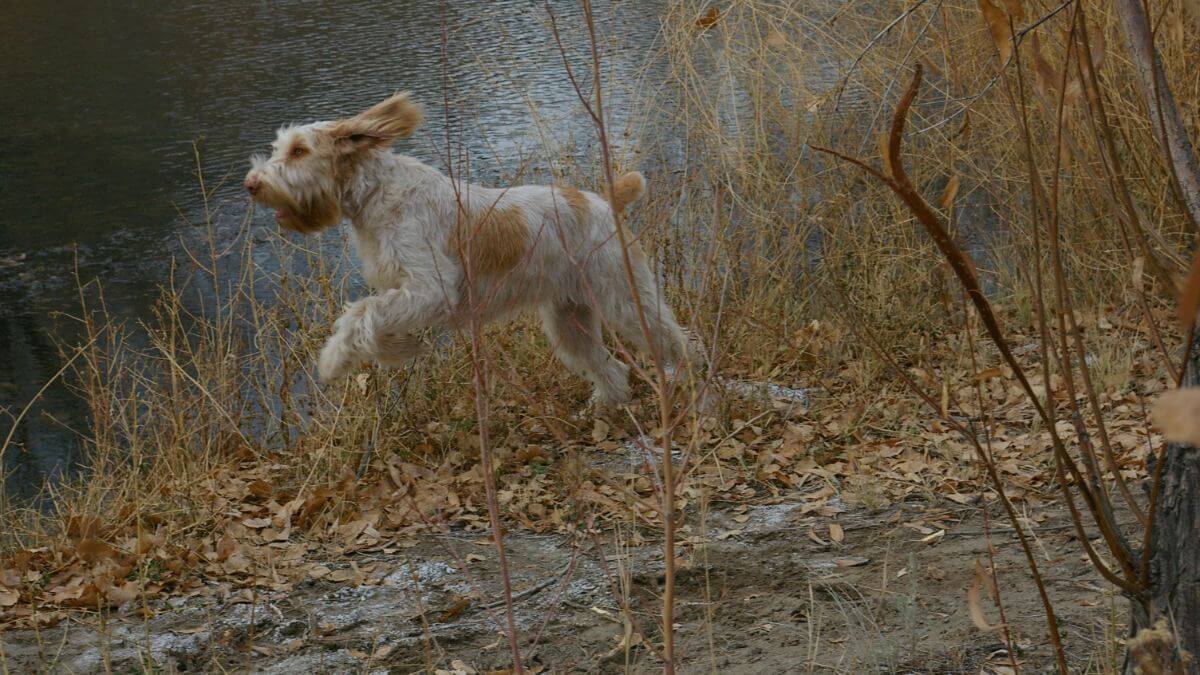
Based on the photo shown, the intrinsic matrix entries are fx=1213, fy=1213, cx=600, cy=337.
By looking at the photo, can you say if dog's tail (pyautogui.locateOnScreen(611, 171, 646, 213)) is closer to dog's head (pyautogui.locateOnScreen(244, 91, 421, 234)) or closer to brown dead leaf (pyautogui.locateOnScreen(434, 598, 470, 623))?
dog's head (pyautogui.locateOnScreen(244, 91, 421, 234))

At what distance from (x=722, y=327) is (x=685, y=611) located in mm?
2556

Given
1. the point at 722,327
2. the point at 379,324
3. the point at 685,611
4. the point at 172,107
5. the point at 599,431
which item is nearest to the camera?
the point at 685,611

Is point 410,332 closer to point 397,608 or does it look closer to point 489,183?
point 397,608

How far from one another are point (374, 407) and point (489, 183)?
3.66 metres

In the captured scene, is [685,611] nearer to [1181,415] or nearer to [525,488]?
[525,488]

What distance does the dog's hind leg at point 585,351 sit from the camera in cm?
588

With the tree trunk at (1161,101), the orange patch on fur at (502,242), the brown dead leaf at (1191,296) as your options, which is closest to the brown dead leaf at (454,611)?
the orange patch on fur at (502,242)

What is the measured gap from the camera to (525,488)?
5.14 meters

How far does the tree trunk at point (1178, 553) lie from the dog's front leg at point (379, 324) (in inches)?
133

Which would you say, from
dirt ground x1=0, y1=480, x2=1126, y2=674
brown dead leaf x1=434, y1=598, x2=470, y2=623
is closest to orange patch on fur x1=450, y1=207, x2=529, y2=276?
dirt ground x1=0, y1=480, x2=1126, y2=674

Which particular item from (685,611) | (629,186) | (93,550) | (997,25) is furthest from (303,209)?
(997,25)

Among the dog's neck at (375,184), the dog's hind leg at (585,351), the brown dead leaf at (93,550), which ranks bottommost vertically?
the brown dead leaf at (93,550)

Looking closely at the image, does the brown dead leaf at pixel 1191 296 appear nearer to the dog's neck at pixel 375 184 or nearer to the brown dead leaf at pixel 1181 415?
the brown dead leaf at pixel 1181 415

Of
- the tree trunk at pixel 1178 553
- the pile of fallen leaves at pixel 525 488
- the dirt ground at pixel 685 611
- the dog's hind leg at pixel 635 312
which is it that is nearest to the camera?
the tree trunk at pixel 1178 553
